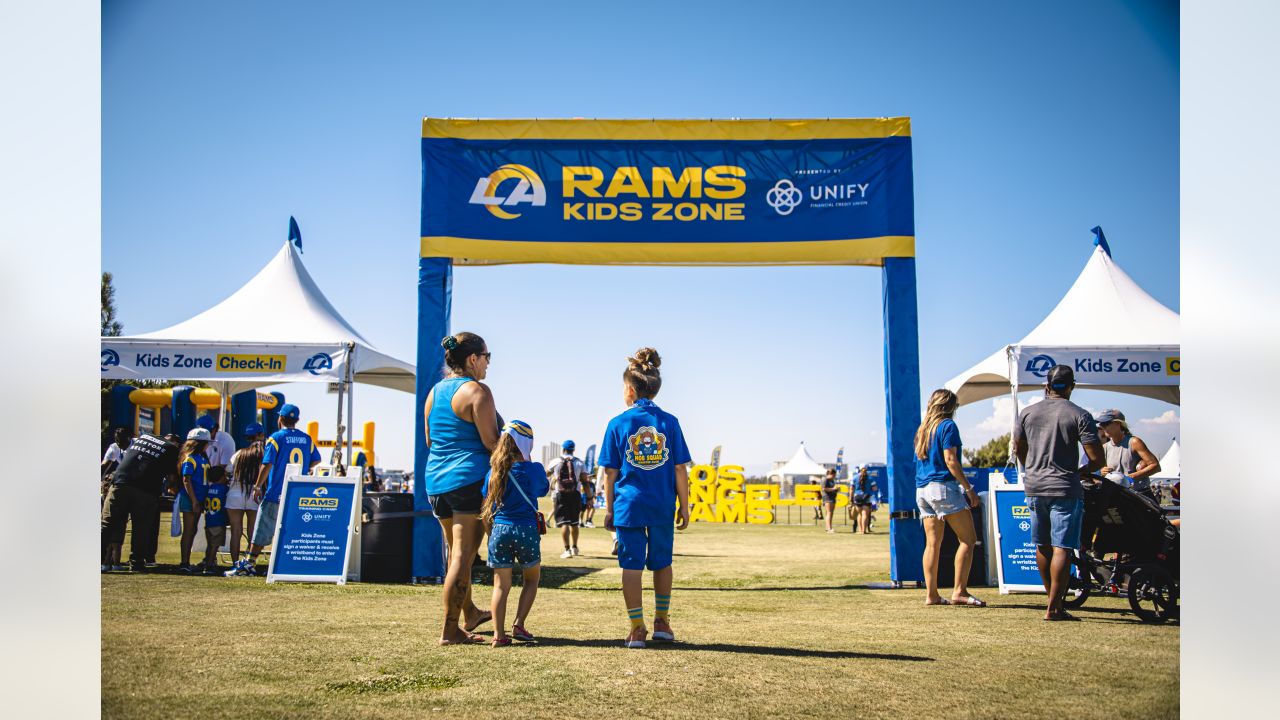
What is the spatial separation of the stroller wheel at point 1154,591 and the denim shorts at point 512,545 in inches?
174

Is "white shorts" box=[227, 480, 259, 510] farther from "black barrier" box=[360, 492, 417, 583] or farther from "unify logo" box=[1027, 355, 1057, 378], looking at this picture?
"unify logo" box=[1027, 355, 1057, 378]

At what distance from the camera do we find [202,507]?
36.3 ft

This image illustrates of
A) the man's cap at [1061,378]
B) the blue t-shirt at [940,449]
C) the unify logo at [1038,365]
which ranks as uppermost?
the unify logo at [1038,365]

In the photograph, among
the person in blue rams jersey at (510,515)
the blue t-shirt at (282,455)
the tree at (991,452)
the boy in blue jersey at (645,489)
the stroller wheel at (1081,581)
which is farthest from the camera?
the tree at (991,452)

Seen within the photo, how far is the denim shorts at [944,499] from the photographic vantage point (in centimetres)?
799

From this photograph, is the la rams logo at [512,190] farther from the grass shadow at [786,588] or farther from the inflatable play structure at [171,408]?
the inflatable play structure at [171,408]

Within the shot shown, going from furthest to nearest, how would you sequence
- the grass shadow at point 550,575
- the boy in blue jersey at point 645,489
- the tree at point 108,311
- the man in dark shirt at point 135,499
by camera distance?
the tree at point 108,311
the man in dark shirt at point 135,499
the grass shadow at point 550,575
the boy in blue jersey at point 645,489

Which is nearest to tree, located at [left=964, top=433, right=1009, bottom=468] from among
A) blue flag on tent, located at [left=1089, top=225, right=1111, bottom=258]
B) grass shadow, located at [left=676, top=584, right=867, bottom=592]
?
blue flag on tent, located at [left=1089, top=225, right=1111, bottom=258]

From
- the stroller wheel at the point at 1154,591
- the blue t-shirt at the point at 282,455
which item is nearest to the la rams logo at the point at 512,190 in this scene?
the blue t-shirt at the point at 282,455

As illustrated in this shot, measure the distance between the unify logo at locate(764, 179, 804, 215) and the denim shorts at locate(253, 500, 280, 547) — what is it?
6562mm

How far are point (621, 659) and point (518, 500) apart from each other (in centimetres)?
114

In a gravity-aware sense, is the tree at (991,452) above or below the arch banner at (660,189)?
below

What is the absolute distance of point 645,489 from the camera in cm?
578
